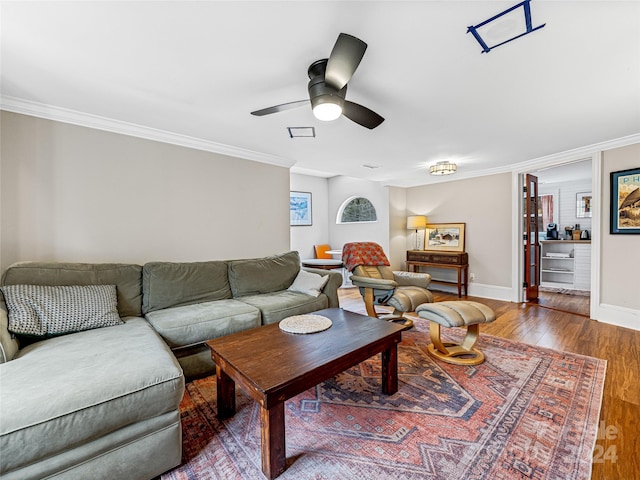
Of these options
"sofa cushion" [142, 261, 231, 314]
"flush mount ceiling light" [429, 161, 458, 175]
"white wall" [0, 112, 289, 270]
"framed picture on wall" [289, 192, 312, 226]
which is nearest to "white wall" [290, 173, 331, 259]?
"framed picture on wall" [289, 192, 312, 226]

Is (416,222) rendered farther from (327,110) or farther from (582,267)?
(327,110)

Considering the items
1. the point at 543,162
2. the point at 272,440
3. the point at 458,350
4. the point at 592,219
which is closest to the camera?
the point at 272,440

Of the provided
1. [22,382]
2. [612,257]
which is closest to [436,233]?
[612,257]

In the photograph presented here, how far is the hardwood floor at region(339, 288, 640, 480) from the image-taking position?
1401 millimetres

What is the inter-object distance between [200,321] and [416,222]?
4.41 meters

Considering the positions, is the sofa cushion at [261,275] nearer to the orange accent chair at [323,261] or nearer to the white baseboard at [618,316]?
the orange accent chair at [323,261]

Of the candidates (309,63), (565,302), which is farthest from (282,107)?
(565,302)

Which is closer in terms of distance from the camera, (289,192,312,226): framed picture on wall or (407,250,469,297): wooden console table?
(407,250,469,297): wooden console table

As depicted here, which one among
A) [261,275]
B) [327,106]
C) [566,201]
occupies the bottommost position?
[261,275]

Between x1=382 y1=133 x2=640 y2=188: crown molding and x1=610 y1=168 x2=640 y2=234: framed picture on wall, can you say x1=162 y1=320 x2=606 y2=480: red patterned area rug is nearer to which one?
x1=610 y1=168 x2=640 y2=234: framed picture on wall

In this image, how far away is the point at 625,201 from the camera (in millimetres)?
3238

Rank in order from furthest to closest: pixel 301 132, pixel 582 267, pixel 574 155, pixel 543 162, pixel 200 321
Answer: pixel 582 267, pixel 543 162, pixel 574 155, pixel 301 132, pixel 200 321

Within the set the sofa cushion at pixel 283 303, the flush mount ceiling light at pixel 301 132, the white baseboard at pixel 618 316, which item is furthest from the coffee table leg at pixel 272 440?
the white baseboard at pixel 618 316

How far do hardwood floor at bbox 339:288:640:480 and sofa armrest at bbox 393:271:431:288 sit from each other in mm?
813
